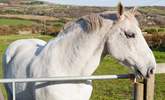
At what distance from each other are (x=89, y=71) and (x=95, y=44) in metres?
0.31

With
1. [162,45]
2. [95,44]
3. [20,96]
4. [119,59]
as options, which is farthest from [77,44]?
[162,45]

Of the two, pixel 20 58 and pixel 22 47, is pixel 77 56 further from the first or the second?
pixel 22 47

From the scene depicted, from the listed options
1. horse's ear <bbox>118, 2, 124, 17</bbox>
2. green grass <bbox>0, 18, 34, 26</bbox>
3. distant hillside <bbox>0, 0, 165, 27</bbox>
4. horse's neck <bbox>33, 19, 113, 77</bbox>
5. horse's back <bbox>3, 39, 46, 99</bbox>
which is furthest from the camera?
green grass <bbox>0, 18, 34, 26</bbox>

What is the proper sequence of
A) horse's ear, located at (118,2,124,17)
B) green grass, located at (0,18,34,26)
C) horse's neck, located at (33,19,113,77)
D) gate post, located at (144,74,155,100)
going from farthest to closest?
green grass, located at (0,18,34,26), horse's neck, located at (33,19,113,77), gate post, located at (144,74,155,100), horse's ear, located at (118,2,124,17)

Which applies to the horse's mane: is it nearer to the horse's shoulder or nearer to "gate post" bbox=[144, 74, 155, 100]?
"gate post" bbox=[144, 74, 155, 100]

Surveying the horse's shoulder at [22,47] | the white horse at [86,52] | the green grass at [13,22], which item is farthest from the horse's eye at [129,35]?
the green grass at [13,22]

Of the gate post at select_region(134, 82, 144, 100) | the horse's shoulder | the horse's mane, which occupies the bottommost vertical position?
the gate post at select_region(134, 82, 144, 100)

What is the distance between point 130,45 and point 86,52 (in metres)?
0.48

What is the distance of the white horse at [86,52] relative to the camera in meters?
4.05

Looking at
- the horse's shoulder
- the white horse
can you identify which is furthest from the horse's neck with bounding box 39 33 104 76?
the horse's shoulder

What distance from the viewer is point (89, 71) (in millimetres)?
4305

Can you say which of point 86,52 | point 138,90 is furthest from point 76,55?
point 138,90

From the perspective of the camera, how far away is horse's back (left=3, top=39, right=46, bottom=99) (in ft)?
16.2

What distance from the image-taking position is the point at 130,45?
13.4 feet
